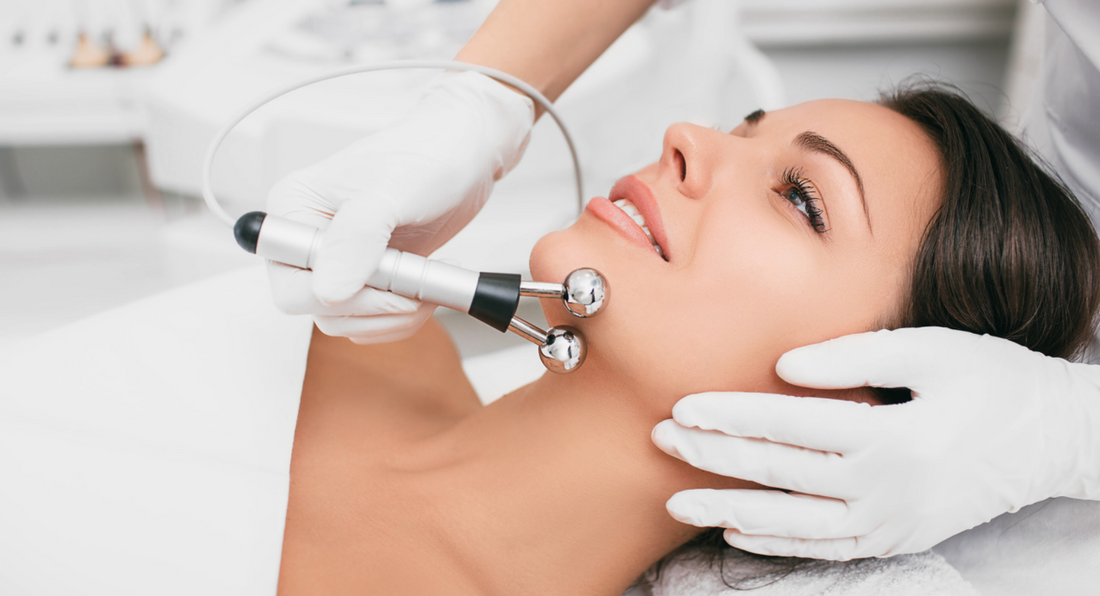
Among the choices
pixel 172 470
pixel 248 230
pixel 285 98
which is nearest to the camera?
pixel 248 230

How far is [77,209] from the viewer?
242 cm

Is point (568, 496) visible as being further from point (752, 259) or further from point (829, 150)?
point (829, 150)

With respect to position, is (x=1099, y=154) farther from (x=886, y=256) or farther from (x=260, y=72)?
(x=260, y=72)

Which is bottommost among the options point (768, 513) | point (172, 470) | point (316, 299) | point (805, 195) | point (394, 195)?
point (172, 470)

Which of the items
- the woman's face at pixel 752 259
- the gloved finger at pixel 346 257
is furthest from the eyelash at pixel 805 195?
the gloved finger at pixel 346 257

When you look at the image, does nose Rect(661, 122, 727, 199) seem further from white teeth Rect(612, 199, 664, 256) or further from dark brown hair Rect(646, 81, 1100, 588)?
dark brown hair Rect(646, 81, 1100, 588)

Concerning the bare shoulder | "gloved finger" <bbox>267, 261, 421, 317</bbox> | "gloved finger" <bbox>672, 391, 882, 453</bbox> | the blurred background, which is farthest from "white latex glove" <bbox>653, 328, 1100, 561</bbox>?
the blurred background

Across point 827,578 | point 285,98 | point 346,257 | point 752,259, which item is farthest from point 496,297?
point 285,98

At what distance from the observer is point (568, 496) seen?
0.84m

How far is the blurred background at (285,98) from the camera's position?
1.52m

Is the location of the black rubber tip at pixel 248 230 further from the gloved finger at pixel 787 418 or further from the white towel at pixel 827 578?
the white towel at pixel 827 578

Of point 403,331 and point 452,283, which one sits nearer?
point 452,283

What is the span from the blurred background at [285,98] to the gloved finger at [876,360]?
0.75 m

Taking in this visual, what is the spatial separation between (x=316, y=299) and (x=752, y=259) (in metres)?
0.48
